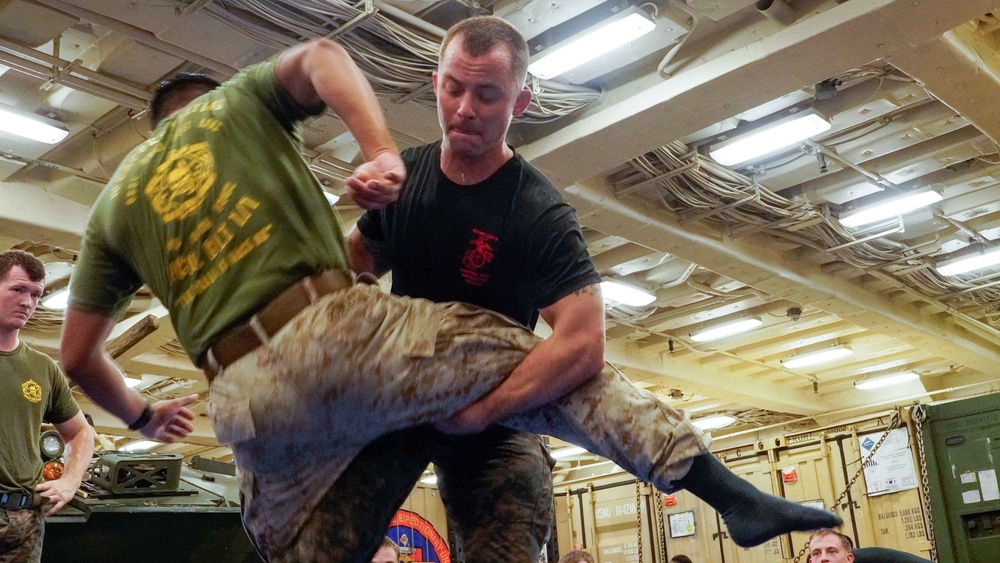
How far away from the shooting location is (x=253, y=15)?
18.5 feet

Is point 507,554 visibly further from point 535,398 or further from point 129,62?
point 129,62

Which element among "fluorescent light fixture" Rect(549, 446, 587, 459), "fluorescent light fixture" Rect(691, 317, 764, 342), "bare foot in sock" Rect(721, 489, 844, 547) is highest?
"fluorescent light fixture" Rect(691, 317, 764, 342)

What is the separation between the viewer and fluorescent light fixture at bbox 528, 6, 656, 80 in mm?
6062

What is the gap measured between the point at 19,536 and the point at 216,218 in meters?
2.86

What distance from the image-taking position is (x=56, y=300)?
10109mm

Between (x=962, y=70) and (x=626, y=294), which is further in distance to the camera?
(x=626, y=294)

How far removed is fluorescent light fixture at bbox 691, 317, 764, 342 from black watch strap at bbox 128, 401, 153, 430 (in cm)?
1090

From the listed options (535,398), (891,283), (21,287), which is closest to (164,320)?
(21,287)

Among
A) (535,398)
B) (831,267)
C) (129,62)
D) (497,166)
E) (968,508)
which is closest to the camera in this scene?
(535,398)

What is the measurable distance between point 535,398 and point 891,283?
10565mm

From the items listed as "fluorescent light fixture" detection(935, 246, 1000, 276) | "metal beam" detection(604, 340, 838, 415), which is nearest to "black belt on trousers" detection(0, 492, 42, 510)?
"metal beam" detection(604, 340, 838, 415)

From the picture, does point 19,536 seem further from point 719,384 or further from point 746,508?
point 719,384

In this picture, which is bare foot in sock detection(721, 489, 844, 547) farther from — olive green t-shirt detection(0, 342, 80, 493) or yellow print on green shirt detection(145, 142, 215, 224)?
olive green t-shirt detection(0, 342, 80, 493)

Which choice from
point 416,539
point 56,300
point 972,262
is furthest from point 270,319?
point 972,262
